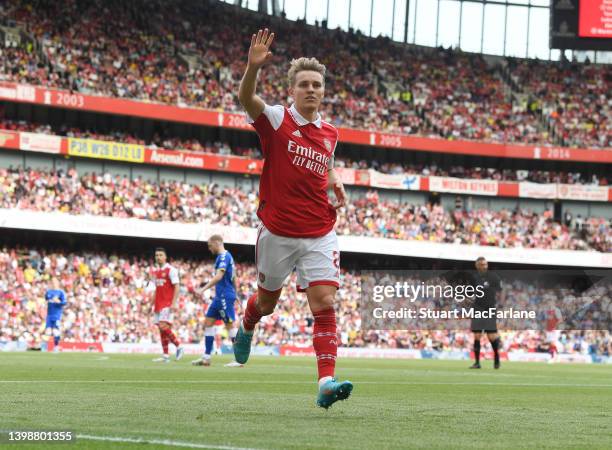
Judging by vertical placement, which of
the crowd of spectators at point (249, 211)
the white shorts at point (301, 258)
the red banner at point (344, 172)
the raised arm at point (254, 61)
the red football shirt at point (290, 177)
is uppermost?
the raised arm at point (254, 61)

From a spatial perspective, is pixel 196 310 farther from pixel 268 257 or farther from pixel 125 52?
pixel 268 257

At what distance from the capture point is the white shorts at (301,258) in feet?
26.7

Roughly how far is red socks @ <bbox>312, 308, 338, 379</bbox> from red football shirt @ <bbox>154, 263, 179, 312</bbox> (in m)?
13.0

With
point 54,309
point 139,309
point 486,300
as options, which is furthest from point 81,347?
point 486,300

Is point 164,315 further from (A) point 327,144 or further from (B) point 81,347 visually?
(B) point 81,347

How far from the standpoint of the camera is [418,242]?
172ft

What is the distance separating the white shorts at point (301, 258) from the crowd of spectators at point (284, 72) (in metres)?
37.6

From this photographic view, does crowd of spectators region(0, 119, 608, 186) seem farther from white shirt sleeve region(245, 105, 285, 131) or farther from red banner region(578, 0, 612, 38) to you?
white shirt sleeve region(245, 105, 285, 131)

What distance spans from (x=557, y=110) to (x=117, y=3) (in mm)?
27281

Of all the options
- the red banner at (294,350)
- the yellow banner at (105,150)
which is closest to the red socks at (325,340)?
the red banner at (294,350)

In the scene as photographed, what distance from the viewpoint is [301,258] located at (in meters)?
8.23

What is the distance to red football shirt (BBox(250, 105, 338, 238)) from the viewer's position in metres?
8.15

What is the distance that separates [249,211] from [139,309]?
34.4ft

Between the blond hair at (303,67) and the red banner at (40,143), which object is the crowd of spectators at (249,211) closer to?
the red banner at (40,143)
